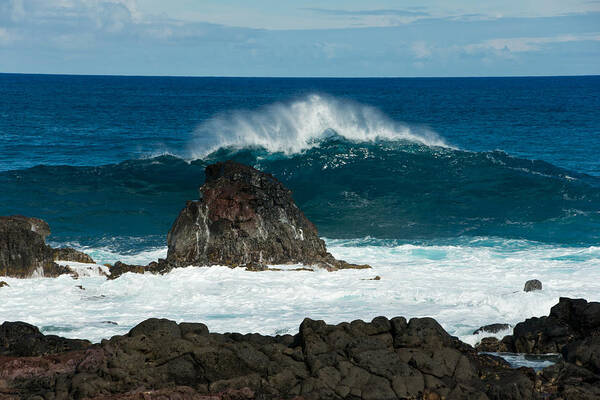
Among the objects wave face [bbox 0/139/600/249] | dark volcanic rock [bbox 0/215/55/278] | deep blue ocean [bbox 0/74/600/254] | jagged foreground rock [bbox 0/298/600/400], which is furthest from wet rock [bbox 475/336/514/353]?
wave face [bbox 0/139/600/249]

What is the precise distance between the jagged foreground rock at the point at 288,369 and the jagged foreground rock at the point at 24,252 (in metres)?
6.03

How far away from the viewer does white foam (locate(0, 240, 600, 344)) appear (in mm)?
13906

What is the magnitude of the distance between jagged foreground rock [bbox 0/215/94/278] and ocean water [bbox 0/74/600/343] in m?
0.53

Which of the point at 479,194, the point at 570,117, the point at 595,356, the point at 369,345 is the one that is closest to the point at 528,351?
the point at 595,356

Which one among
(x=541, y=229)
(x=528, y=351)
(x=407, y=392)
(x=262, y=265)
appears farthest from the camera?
(x=541, y=229)

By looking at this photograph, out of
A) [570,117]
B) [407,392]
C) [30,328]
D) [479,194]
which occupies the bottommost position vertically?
[407,392]

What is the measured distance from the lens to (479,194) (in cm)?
3047

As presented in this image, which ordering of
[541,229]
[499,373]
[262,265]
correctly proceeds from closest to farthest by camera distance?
[499,373]
[262,265]
[541,229]

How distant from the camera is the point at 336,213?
27.8 meters

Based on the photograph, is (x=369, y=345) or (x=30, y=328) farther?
(x=30, y=328)

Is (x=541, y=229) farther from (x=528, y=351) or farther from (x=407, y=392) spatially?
(x=407, y=392)

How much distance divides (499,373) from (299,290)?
6.25m

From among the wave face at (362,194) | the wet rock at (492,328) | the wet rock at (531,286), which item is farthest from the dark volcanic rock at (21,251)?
the wet rock at (531,286)

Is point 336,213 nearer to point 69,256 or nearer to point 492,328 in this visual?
point 69,256
